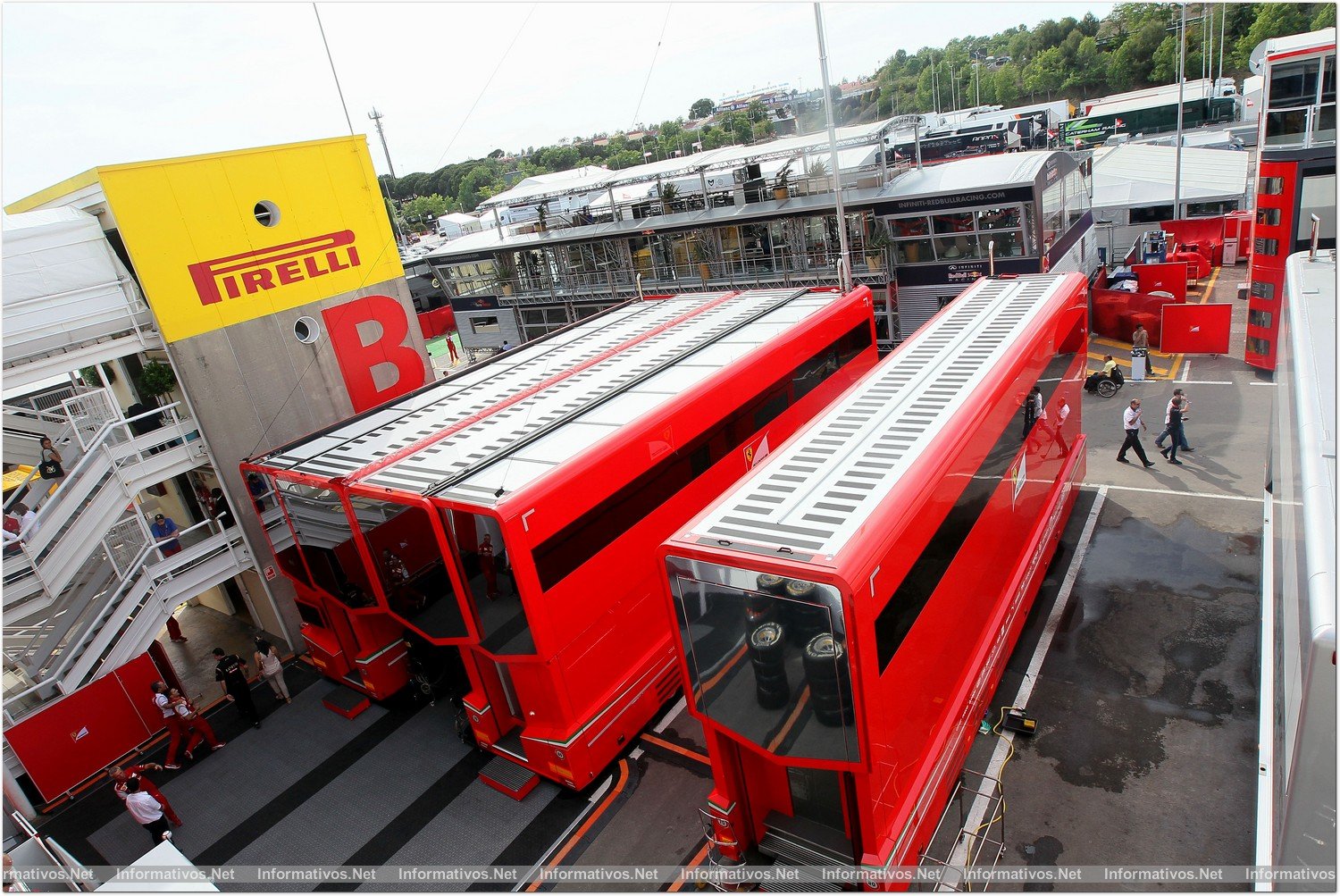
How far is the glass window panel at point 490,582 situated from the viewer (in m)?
7.76

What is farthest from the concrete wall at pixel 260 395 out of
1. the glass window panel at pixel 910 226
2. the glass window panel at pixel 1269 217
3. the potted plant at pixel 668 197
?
the glass window panel at pixel 1269 217

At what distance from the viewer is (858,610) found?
208 inches

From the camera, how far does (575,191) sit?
86.4ft

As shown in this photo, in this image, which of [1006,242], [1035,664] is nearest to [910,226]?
[1006,242]

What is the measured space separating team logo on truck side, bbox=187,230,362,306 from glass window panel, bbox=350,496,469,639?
635cm

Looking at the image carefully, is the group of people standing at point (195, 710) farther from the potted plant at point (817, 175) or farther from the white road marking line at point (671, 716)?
the potted plant at point (817, 175)

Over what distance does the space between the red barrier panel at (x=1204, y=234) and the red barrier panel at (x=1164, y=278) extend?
19.3 ft

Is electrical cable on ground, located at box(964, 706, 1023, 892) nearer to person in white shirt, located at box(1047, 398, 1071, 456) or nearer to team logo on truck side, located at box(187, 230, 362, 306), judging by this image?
person in white shirt, located at box(1047, 398, 1071, 456)

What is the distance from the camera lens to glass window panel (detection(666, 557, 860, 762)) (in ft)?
18.0

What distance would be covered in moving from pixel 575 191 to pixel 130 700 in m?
20.1

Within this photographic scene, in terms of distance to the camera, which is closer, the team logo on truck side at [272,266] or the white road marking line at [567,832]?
the white road marking line at [567,832]

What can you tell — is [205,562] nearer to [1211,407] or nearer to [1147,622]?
[1147,622]

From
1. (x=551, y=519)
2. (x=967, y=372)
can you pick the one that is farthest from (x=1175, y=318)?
(x=551, y=519)

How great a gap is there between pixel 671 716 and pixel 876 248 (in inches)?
552
